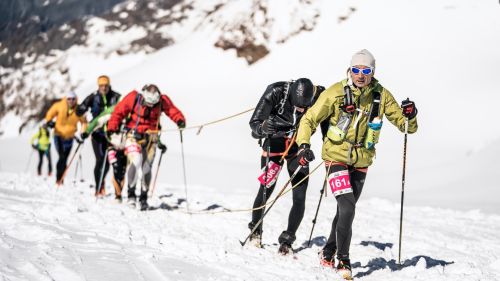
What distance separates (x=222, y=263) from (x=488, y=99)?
22.4 meters

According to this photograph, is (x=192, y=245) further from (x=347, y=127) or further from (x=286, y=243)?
(x=347, y=127)

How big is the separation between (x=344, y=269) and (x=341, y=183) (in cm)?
93

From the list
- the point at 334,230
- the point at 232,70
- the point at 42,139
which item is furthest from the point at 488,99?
the point at 334,230

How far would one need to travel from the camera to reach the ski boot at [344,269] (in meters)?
5.61

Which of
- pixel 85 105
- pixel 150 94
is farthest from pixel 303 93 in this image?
pixel 85 105

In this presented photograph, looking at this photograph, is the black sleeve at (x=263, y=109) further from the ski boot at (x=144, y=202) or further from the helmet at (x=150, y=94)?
the ski boot at (x=144, y=202)

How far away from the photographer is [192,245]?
6.33 metres

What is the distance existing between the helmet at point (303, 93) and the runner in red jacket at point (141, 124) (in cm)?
353

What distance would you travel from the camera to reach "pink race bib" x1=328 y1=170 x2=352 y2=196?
18.8 ft

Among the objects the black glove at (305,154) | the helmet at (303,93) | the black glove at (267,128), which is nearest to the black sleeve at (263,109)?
the black glove at (267,128)

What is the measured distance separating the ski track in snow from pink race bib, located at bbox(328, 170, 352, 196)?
92cm

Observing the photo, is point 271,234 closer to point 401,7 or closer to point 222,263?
point 222,263

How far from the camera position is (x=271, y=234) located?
321 inches

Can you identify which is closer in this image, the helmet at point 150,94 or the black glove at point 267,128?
the black glove at point 267,128
